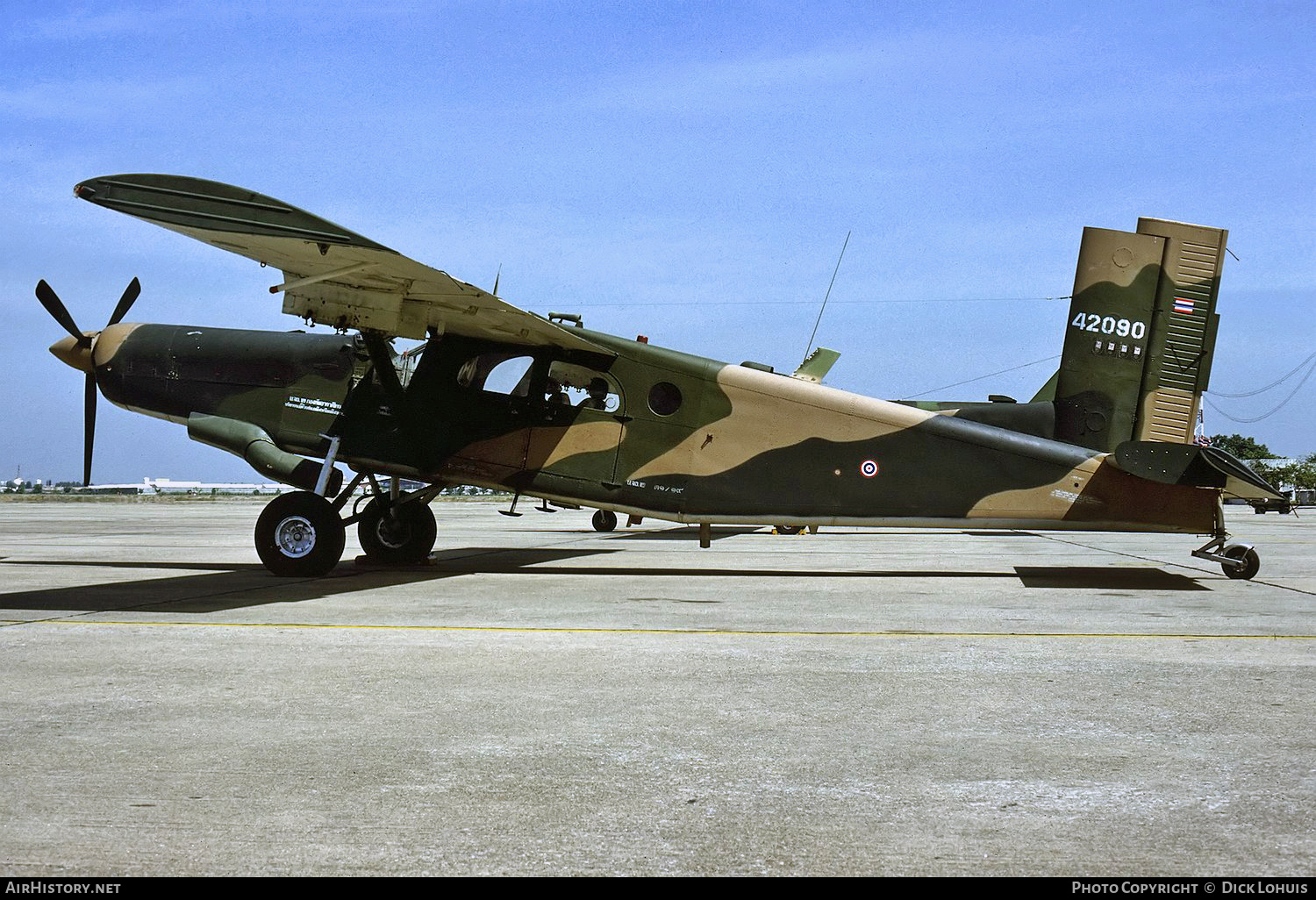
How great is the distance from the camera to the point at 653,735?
183 inches

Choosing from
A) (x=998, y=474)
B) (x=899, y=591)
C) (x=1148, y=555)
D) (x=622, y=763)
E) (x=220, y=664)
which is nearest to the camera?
(x=622, y=763)

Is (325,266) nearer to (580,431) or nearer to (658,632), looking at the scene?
(580,431)

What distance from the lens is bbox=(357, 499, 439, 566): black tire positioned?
569 inches

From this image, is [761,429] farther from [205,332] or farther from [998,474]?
[205,332]

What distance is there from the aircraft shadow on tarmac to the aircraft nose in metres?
2.49

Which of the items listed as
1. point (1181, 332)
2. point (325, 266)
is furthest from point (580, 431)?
point (1181, 332)

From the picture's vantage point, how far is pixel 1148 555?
58.8 ft

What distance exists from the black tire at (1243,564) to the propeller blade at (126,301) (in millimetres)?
13702

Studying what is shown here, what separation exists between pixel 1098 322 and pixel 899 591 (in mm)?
4978

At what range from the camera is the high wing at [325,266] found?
9117 millimetres

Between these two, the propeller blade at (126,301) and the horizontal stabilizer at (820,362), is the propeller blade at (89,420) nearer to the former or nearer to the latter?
the propeller blade at (126,301)

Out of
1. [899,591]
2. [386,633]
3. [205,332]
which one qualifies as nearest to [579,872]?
[386,633]

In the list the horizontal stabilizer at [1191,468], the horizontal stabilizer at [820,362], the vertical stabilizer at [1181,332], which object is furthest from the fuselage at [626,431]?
the horizontal stabilizer at [820,362]

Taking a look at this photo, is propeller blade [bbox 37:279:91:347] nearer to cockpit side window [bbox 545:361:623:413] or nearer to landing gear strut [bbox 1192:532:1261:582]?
cockpit side window [bbox 545:361:623:413]
